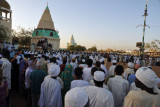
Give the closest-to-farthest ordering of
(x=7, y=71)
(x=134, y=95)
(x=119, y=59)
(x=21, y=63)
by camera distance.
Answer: (x=134, y=95), (x=7, y=71), (x=21, y=63), (x=119, y=59)

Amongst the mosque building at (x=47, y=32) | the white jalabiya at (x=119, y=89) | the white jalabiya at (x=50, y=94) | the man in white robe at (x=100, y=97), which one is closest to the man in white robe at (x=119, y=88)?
the white jalabiya at (x=119, y=89)

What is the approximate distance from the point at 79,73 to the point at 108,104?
1288 mm

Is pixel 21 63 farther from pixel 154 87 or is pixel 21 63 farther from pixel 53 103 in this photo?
pixel 154 87

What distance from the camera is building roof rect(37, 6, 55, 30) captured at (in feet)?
147

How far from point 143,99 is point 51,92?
2152mm

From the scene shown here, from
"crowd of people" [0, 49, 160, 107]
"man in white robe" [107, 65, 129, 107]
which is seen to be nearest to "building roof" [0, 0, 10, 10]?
"crowd of people" [0, 49, 160, 107]

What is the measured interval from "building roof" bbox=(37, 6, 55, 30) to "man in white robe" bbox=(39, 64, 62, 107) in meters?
43.2

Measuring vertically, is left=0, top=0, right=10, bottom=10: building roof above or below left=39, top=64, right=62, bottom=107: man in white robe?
above

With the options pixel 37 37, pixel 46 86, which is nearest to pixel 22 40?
pixel 37 37

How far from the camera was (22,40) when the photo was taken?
124 ft

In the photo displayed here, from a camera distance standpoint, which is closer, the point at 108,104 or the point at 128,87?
the point at 108,104

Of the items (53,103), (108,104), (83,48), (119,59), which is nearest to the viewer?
(108,104)

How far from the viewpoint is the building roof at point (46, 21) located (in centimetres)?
4469

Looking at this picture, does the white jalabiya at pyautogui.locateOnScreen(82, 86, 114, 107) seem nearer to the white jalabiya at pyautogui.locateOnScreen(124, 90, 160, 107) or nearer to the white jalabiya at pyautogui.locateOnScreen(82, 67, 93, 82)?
the white jalabiya at pyautogui.locateOnScreen(124, 90, 160, 107)
